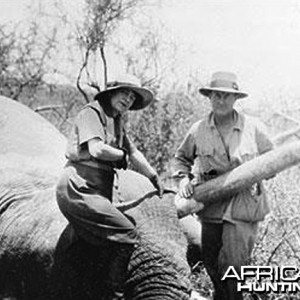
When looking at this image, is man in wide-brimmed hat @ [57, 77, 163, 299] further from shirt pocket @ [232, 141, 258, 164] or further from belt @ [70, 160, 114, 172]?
shirt pocket @ [232, 141, 258, 164]

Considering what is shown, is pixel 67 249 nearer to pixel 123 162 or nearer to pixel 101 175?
pixel 101 175

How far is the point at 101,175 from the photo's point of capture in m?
3.92

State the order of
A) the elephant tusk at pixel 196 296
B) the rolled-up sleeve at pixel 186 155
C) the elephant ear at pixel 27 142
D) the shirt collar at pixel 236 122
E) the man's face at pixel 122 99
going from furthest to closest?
the elephant ear at pixel 27 142, the elephant tusk at pixel 196 296, the rolled-up sleeve at pixel 186 155, the shirt collar at pixel 236 122, the man's face at pixel 122 99

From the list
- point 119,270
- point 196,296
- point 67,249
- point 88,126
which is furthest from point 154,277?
point 196,296

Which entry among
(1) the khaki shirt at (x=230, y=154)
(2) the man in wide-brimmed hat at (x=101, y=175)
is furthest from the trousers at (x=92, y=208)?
(1) the khaki shirt at (x=230, y=154)

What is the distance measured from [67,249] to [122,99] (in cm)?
94

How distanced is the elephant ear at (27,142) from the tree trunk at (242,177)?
1309 millimetres

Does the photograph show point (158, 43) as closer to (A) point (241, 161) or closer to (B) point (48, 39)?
(B) point (48, 39)

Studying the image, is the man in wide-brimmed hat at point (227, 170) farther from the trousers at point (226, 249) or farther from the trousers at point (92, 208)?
the trousers at point (92, 208)

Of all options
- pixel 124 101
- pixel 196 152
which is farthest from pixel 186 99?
pixel 124 101

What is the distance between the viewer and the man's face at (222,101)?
436 cm

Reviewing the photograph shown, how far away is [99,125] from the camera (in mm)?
3877

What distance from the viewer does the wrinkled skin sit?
151 inches

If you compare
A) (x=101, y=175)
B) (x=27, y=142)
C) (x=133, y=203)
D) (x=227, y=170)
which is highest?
(x=27, y=142)
